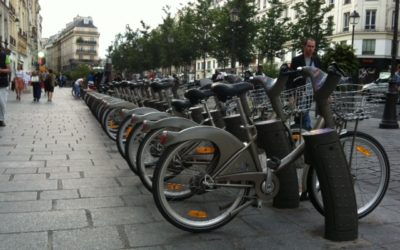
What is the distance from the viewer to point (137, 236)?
12.3 feet

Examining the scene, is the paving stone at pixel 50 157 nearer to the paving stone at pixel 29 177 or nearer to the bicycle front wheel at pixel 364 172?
the paving stone at pixel 29 177

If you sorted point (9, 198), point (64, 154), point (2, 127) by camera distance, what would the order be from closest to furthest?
point (9, 198), point (64, 154), point (2, 127)

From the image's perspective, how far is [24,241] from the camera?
3.59 m

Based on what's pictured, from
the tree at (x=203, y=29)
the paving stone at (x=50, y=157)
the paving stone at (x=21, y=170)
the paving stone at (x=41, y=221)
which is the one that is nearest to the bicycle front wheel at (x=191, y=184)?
the paving stone at (x=41, y=221)

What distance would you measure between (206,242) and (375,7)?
5684 centimetres

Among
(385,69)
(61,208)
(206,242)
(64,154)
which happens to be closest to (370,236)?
(206,242)

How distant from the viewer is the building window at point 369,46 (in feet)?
180

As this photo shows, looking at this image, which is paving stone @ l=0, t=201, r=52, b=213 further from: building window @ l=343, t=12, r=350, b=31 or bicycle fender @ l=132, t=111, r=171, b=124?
building window @ l=343, t=12, r=350, b=31

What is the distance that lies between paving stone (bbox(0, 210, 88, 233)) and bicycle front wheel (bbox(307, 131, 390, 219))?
1994 mm

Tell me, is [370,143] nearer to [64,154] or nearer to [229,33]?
[64,154]

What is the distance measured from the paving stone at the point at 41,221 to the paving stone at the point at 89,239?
158mm

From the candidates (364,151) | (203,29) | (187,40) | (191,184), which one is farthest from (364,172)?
(187,40)

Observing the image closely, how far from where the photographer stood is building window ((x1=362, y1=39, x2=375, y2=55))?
180ft

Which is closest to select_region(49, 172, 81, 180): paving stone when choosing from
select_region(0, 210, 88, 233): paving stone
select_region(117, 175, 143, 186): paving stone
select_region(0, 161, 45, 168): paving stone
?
select_region(117, 175, 143, 186): paving stone
